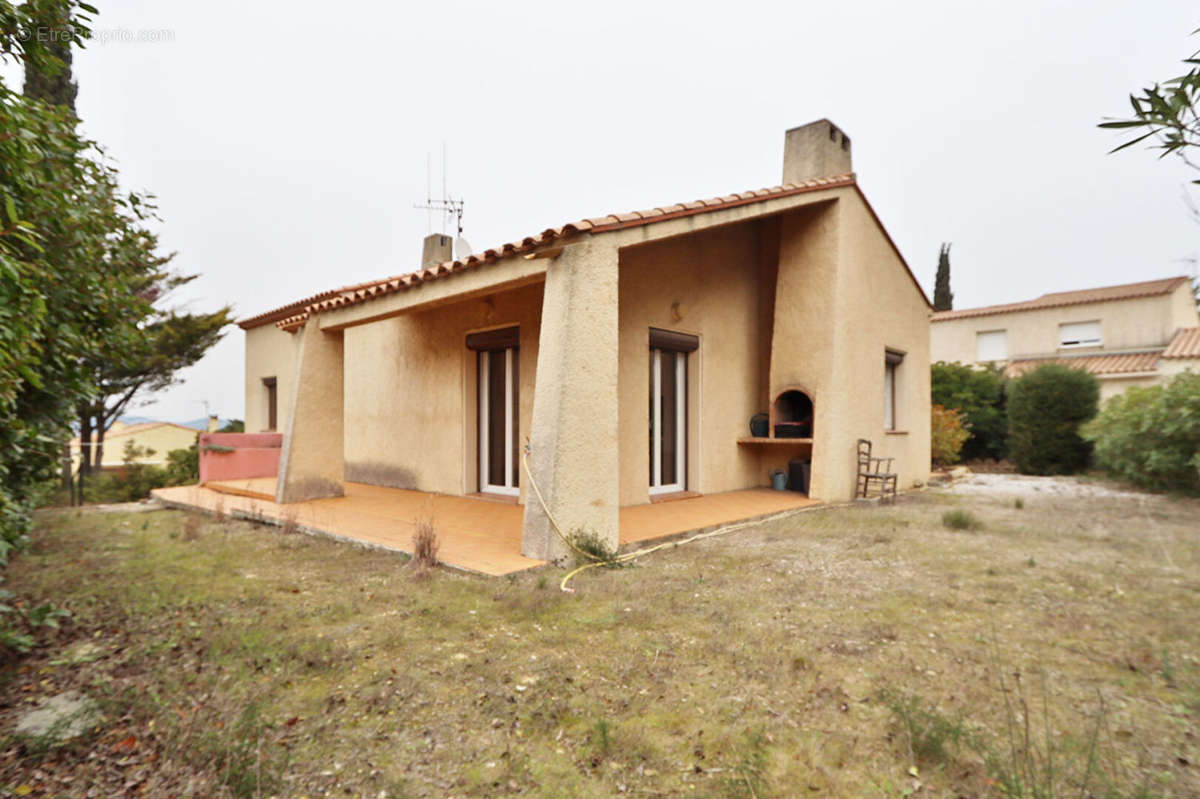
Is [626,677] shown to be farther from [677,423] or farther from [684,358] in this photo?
[684,358]

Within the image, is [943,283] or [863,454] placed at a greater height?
[943,283]

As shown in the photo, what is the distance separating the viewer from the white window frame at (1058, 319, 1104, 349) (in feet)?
71.4

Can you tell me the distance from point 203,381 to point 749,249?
19.6 metres

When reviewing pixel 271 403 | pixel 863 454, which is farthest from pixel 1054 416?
pixel 271 403

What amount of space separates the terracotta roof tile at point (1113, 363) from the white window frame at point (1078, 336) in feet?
2.09

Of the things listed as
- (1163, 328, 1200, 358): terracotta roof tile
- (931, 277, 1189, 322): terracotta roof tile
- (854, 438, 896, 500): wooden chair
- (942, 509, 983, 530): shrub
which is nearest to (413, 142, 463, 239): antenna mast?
(854, 438, 896, 500): wooden chair

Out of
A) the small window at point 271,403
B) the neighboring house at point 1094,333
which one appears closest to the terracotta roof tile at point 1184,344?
the neighboring house at point 1094,333

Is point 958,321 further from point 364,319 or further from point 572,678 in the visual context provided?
point 572,678

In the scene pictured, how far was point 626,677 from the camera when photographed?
10.0 feet

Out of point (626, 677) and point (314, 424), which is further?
point (314, 424)

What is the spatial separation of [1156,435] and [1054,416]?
12.2 ft

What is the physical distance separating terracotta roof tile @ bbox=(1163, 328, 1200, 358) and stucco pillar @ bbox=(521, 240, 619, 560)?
2239cm

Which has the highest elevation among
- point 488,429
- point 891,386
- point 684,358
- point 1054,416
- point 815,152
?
point 815,152

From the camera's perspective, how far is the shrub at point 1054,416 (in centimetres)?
1373
